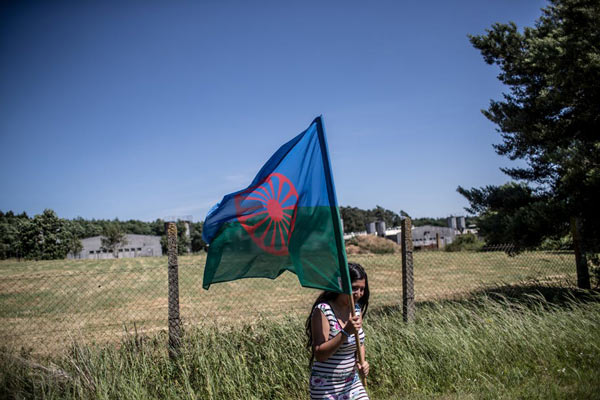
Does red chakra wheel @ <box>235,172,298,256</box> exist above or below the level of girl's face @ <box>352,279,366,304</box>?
above

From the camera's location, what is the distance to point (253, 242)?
398cm

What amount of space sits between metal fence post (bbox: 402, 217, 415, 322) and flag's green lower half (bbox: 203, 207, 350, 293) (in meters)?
3.19

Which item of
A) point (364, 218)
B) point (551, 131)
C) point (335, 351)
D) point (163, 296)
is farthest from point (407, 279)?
point (364, 218)

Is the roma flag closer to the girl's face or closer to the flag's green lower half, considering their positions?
the flag's green lower half

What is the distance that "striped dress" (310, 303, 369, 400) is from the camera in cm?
299

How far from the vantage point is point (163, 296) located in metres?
16.8

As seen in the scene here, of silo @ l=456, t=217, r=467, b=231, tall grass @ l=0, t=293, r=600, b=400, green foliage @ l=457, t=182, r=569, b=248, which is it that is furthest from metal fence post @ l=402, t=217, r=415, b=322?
silo @ l=456, t=217, r=467, b=231

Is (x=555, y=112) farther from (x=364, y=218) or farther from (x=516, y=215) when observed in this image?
(x=364, y=218)

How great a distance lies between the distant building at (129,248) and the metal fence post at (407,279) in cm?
7979

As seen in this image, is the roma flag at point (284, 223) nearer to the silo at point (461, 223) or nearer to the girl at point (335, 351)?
the girl at point (335, 351)

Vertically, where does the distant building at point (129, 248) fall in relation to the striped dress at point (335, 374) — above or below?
below

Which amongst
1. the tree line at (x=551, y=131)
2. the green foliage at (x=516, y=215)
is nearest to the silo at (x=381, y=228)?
the tree line at (x=551, y=131)

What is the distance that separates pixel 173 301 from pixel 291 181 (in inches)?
104

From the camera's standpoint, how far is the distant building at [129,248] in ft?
261
